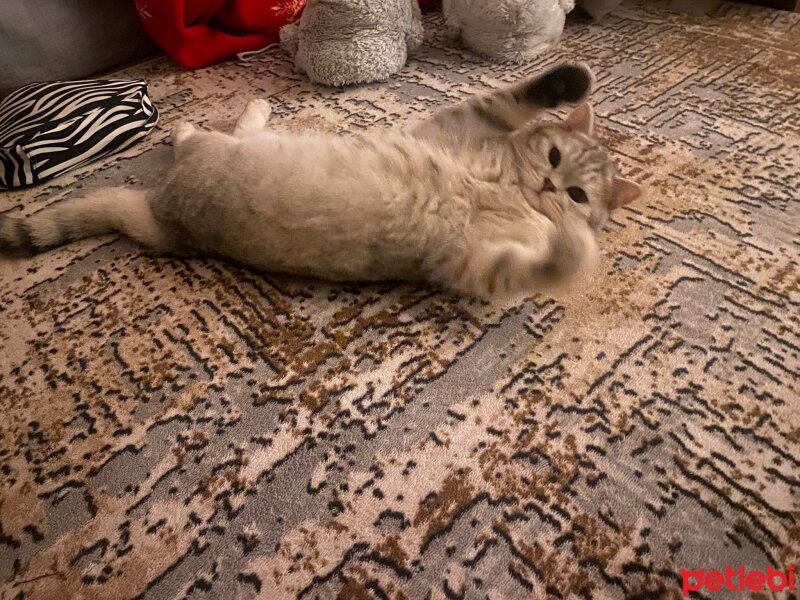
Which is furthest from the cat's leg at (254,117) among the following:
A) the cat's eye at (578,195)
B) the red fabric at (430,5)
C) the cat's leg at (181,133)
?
the red fabric at (430,5)

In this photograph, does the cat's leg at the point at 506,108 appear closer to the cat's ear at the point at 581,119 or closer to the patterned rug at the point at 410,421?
the cat's ear at the point at 581,119

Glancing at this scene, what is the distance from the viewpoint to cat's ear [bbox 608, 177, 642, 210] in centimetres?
117

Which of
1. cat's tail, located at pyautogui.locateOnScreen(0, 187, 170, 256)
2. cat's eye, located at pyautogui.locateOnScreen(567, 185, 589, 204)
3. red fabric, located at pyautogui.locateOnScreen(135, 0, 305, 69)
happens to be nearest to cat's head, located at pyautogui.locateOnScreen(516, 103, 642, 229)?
cat's eye, located at pyautogui.locateOnScreen(567, 185, 589, 204)

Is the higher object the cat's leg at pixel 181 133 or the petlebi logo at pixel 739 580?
the cat's leg at pixel 181 133

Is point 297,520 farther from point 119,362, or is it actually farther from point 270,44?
point 270,44

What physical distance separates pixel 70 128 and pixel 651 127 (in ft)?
5.27

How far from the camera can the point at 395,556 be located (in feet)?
2.51

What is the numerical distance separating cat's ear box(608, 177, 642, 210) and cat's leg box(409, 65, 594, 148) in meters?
0.24

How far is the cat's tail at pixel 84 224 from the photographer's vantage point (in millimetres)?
1178

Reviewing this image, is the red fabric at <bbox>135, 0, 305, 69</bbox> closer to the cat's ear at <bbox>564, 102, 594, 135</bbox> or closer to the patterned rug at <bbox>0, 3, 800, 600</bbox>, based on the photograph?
the patterned rug at <bbox>0, 3, 800, 600</bbox>

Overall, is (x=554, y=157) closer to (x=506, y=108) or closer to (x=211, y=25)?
(x=506, y=108)

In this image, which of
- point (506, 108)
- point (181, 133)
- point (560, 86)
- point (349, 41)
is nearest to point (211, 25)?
point (349, 41)

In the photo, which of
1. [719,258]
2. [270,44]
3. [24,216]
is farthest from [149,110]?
[719,258]

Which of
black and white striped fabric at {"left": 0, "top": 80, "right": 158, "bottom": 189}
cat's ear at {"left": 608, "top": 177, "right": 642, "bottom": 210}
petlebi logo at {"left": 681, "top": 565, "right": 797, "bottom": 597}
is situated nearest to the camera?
petlebi logo at {"left": 681, "top": 565, "right": 797, "bottom": 597}
